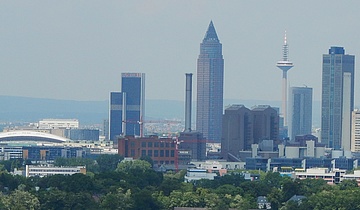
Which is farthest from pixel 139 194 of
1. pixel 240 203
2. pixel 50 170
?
pixel 50 170

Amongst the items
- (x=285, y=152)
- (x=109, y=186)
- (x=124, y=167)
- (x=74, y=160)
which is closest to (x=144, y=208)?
(x=109, y=186)

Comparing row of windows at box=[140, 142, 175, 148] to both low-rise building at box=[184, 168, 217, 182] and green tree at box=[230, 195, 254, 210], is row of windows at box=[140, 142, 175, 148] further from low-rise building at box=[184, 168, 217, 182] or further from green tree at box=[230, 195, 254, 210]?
green tree at box=[230, 195, 254, 210]

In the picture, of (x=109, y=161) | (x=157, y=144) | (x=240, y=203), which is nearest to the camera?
(x=240, y=203)

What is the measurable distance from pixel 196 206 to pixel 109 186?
285 inches

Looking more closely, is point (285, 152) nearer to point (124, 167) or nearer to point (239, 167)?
point (239, 167)

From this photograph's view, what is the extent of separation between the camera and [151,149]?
182 metres

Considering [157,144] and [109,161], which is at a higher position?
[157,144]

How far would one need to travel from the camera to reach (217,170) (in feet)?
538

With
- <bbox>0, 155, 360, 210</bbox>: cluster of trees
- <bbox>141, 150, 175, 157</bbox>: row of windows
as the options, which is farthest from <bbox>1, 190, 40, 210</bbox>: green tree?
<bbox>141, 150, 175, 157</bbox>: row of windows

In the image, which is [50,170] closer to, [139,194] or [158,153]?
[158,153]

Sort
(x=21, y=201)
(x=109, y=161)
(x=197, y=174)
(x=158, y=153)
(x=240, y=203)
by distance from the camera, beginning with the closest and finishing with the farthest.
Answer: (x=21, y=201) → (x=240, y=203) → (x=197, y=174) → (x=109, y=161) → (x=158, y=153)

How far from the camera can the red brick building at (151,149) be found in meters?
181

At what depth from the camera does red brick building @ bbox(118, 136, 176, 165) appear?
181 meters

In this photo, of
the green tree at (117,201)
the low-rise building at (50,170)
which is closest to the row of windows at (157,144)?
the low-rise building at (50,170)
